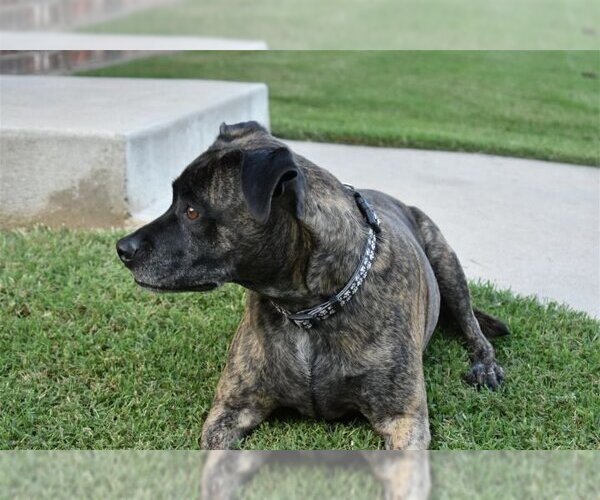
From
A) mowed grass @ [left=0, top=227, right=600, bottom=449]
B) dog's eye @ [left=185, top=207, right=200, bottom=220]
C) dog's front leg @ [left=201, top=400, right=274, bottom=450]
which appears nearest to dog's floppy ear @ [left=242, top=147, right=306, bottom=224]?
dog's eye @ [left=185, top=207, right=200, bottom=220]

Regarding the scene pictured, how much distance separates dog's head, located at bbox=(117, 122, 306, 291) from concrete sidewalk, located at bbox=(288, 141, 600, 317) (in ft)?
7.89

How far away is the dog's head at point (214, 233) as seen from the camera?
289cm

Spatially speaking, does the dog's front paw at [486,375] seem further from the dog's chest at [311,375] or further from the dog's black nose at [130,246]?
the dog's black nose at [130,246]

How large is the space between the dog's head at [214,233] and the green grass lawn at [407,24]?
4046 mm

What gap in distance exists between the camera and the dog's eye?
2934 millimetres

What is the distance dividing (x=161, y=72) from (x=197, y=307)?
8095mm

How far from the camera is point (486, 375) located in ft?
12.6

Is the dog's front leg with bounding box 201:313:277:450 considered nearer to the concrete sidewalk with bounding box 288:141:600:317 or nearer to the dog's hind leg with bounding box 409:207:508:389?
the dog's hind leg with bounding box 409:207:508:389

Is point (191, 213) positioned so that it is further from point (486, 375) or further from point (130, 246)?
point (486, 375)

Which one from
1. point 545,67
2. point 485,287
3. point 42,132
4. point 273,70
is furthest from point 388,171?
point 545,67

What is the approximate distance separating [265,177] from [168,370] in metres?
1.43

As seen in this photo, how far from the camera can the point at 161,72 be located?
12.0 m

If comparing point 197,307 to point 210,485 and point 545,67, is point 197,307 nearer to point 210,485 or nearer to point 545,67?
point 210,485

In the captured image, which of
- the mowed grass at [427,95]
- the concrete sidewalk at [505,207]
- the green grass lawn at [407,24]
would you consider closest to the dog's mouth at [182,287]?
the concrete sidewalk at [505,207]
